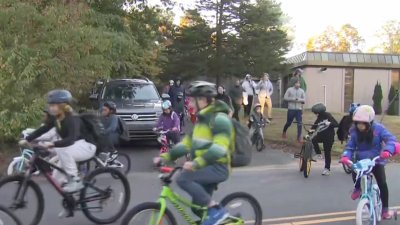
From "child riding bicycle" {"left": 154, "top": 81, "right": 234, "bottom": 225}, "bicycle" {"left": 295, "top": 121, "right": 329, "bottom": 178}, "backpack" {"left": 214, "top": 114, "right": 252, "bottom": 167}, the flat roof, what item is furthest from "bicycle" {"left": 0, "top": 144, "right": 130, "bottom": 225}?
the flat roof

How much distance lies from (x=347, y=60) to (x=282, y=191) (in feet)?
85.6

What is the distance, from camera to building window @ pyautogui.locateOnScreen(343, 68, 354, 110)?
3347 centimetres

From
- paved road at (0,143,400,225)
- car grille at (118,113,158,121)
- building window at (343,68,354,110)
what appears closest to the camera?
paved road at (0,143,400,225)

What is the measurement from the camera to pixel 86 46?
11.6m

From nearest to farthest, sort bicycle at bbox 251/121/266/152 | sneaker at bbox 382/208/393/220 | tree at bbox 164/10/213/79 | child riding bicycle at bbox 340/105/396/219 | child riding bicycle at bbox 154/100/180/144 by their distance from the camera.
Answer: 1. child riding bicycle at bbox 340/105/396/219
2. sneaker at bbox 382/208/393/220
3. child riding bicycle at bbox 154/100/180/144
4. bicycle at bbox 251/121/266/152
5. tree at bbox 164/10/213/79

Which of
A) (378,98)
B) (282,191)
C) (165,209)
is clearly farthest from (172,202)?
(378,98)

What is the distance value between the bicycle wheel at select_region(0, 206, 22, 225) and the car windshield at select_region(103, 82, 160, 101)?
941cm

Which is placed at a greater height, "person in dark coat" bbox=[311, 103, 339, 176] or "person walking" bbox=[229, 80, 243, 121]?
"person walking" bbox=[229, 80, 243, 121]

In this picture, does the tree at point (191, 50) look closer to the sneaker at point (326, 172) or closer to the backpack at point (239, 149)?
the sneaker at point (326, 172)

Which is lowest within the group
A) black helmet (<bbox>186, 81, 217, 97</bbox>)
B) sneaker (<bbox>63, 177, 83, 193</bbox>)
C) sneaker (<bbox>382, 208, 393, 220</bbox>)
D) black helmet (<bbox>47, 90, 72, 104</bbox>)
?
sneaker (<bbox>382, 208, 393, 220</bbox>)

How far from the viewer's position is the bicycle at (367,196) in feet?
19.4

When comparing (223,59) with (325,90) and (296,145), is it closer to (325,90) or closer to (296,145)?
(325,90)

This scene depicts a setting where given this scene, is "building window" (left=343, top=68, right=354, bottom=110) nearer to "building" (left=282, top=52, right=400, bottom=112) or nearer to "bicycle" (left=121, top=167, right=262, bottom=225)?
"building" (left=282, top=52, right=400, bottom=112)

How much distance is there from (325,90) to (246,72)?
824 centimetres
